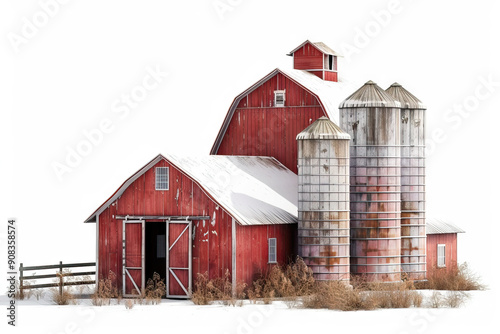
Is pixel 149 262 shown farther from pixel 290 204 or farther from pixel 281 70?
pixel 281 70

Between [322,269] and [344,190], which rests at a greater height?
[344,190]

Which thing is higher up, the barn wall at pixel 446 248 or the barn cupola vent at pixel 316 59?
the barn cupola vent at pixel 316 59

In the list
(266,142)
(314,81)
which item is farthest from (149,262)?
(314,81)

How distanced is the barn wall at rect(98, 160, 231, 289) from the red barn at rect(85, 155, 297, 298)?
32 millimetres

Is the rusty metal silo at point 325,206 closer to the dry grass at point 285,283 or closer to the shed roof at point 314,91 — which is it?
the dry grass at point 285,283

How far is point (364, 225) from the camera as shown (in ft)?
140

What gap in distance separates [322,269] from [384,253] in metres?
2.67

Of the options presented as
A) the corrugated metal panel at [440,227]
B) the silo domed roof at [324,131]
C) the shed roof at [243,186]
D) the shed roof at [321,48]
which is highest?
the shed roof at [321,48]

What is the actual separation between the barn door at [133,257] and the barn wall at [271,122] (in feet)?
25.4

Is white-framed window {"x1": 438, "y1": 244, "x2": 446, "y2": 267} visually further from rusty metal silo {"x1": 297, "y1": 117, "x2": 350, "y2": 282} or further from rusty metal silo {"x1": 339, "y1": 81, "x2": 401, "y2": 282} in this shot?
rusty metal silo {"x1": 297, "y1": 117, "x2": 350, "y2": 282}

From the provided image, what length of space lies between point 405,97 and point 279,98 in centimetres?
496

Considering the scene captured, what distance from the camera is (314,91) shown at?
46.7 m

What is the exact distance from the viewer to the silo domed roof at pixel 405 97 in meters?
45.0

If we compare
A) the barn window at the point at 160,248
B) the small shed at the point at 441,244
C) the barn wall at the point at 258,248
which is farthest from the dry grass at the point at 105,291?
the small shed at the point at 441,244
